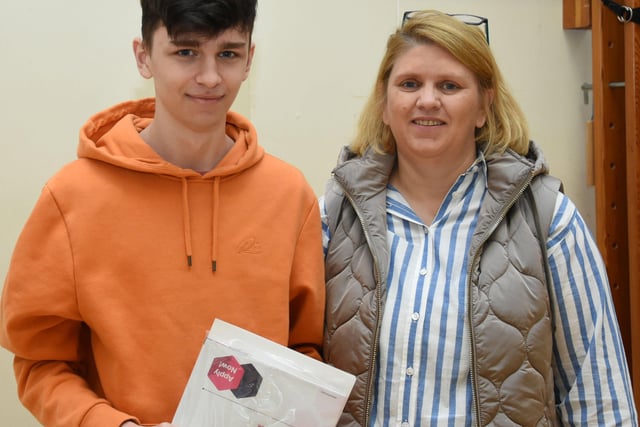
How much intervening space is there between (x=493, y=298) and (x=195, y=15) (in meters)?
0.75

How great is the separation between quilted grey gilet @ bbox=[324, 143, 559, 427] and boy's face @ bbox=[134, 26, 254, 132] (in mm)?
412

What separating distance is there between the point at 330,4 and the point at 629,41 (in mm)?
940

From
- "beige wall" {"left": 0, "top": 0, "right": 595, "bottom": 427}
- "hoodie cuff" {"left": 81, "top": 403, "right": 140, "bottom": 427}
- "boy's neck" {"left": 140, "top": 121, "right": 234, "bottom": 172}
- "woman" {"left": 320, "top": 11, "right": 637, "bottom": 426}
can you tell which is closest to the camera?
"hoodie cuff" {"left": 81, "top": 403, "right": 140, "bottom": 427}

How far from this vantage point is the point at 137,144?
1.31m

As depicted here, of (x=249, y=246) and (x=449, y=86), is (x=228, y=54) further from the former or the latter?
(x=449, y=86)

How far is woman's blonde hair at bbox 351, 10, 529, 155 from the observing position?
1548 mm

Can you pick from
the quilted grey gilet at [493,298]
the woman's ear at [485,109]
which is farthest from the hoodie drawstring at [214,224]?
the woman's ear at [485,109]

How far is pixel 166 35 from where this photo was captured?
1.25 m

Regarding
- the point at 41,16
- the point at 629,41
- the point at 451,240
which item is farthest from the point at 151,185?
the point at 629,41

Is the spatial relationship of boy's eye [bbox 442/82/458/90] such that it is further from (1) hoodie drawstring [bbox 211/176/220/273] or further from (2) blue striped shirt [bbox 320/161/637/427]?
(1) hoodie drawstring [bbox 211/176/220/273]

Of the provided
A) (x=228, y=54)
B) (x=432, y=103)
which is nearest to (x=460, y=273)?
(x=432, y=103)

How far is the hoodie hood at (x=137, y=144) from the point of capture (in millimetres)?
1286

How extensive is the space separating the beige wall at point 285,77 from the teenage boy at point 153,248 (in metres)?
0.71

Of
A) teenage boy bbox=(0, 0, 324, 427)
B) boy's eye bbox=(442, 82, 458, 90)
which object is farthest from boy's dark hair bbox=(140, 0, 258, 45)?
boy's eye bbox=(442, 82, 458, 90)
